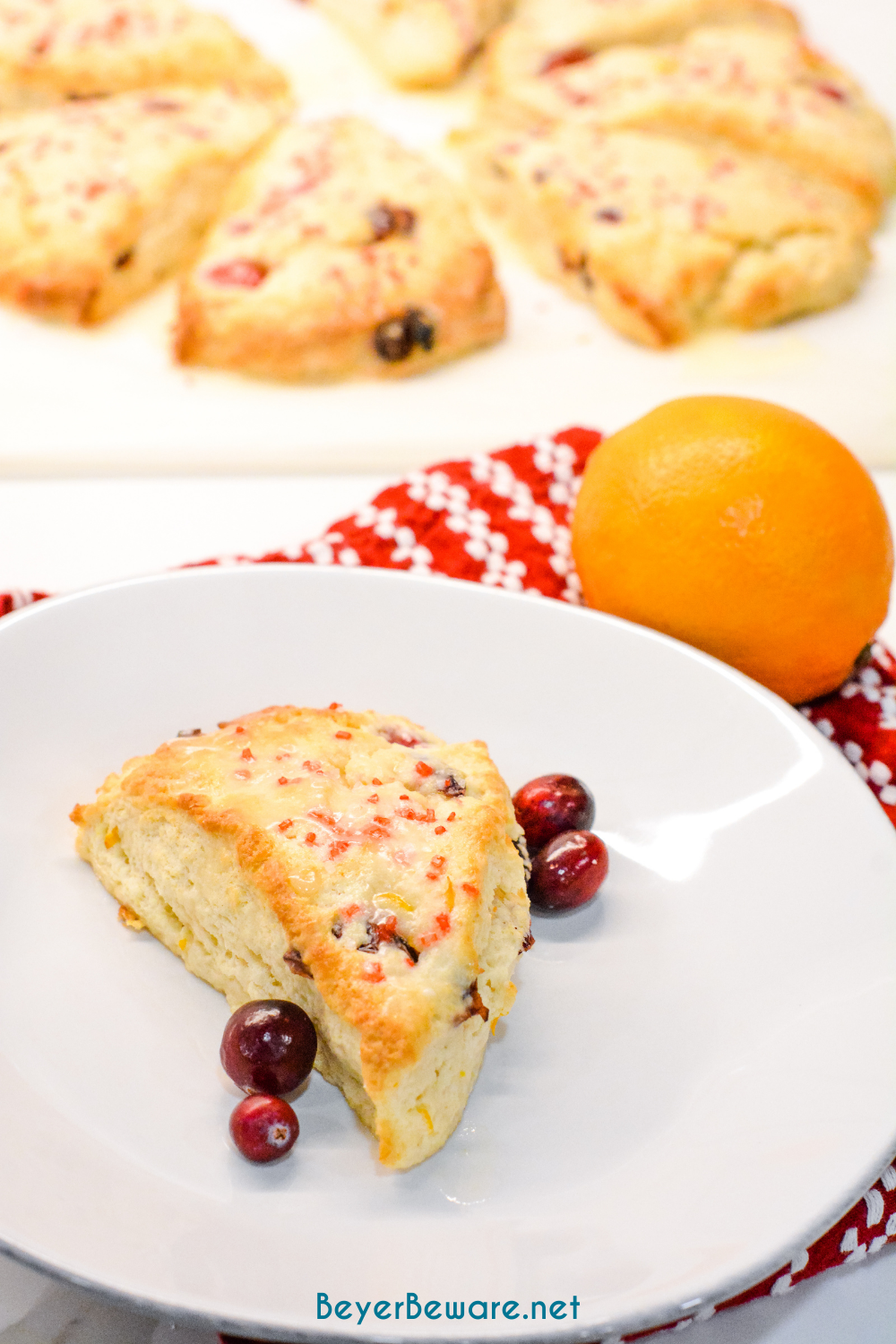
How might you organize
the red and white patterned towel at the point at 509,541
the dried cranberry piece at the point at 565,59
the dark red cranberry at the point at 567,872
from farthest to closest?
1. the dried cranberry piece at the point at 565,59
2. the red and white patterned towel at the point at 509,541
3. the dark red cranberry at the point at 567,872

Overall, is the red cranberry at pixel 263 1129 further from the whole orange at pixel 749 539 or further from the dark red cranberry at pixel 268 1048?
the whole orange at pixel 749 539

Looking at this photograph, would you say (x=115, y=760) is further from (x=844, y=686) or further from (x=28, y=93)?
(x=28, y=93)

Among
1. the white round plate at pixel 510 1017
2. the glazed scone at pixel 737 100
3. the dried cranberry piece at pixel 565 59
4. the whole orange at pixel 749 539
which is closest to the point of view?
the white round plate at pixel 510 1017

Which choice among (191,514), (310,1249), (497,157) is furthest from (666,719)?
(497,157)

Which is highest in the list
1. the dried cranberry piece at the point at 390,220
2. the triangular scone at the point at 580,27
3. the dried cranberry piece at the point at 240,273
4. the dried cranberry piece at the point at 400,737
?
the triangular scone at the point at 580,27

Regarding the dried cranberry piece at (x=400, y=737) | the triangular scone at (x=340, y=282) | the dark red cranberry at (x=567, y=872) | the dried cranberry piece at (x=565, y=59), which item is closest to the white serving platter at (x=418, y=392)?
the triangular scone at (x=340, y=282)

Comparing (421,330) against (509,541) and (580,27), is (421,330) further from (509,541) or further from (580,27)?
(580,27)

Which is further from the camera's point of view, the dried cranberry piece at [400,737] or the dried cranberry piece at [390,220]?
the dried cranberry piece at [390,220]
